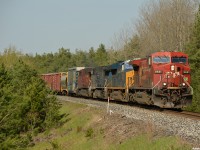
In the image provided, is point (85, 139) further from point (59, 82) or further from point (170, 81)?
point (59, 82)

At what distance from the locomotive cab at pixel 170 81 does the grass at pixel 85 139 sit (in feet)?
14.8

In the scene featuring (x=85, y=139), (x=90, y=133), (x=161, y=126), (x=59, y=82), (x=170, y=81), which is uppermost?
(x=59, y=82)

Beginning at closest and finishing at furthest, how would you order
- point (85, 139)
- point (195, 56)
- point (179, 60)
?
point (85, 139) < point (179, 60) < point (195, 56)

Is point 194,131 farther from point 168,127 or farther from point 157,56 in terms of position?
point 157,56

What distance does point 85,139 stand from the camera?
746 inches

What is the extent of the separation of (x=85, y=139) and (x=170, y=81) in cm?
657

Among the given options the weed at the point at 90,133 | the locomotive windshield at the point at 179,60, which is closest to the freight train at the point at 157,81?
the locomotive windshield at the point at 179,60

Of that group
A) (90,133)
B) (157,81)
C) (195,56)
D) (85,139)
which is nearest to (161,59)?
(157,81)

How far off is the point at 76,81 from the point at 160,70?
2389 cm

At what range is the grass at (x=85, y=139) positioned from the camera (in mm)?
12258

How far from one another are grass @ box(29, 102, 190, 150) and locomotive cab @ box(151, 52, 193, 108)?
450cm

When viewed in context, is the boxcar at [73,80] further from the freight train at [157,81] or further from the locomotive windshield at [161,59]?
the locomotive windshield at [161,59]

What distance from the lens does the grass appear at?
40.2 feet

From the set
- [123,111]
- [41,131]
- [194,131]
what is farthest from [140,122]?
[41,131]
